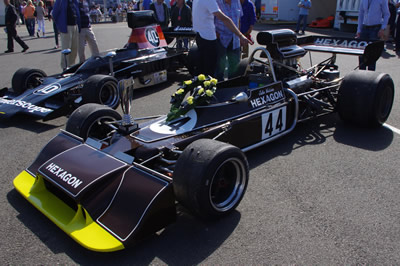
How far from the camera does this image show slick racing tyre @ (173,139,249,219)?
2785mm

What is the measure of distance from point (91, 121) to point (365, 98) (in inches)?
137

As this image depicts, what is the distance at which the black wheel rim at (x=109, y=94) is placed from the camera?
6.32 meters

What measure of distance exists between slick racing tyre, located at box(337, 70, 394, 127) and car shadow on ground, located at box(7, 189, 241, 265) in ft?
8.68

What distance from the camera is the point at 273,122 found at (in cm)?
445

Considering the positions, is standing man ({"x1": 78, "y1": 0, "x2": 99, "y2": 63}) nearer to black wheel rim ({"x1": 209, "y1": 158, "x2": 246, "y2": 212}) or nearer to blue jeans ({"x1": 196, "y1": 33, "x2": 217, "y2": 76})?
blue jeans ({"x1": 196, "y1": 33, "x2": 217, "y2": 76})

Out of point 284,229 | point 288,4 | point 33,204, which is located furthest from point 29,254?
point 288,4

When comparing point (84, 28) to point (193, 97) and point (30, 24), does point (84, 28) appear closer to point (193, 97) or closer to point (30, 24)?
point (193, 97)

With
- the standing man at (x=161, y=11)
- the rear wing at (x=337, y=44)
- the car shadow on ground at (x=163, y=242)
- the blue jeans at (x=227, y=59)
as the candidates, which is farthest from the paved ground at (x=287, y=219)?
the standing man at (x=161, y=11)

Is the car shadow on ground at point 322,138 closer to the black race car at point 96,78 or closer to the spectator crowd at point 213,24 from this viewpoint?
the spectator crowd at point 213,24

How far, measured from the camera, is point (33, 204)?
3.16 m

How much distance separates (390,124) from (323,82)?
1137 millimetres

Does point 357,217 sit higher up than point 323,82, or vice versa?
point 323,82

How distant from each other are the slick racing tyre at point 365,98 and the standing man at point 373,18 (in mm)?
2624

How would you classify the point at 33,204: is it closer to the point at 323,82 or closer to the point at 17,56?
the point at 323,82
